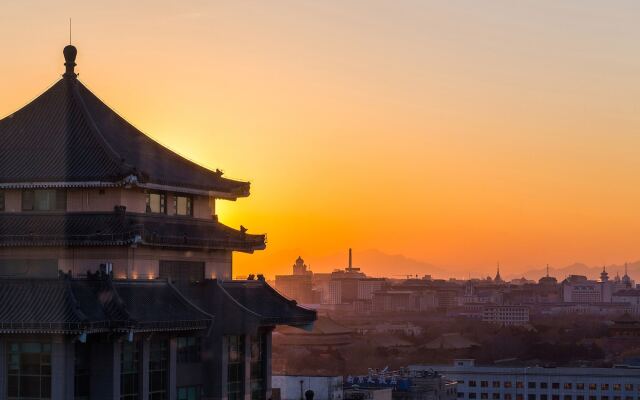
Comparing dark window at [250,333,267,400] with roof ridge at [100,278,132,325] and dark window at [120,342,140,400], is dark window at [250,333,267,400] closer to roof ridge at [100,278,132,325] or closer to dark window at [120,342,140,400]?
dark window at [120,342,140,400]

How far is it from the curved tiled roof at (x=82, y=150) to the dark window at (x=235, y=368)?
612 centimetres

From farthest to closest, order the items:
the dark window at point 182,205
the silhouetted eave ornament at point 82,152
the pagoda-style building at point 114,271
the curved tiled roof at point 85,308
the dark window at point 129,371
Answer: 1. the dark window at point 182,205
2. the silhouetted eave ornament at point 82,152
3. the dark window at point 129,371
4. the pagoda-style building at point 114,271
5. the curved tiled roof at point 85,308

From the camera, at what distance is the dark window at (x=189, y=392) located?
155ft

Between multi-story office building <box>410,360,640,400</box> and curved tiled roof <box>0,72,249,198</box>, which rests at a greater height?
curved tiled roof <box>0,72,249,198</box>

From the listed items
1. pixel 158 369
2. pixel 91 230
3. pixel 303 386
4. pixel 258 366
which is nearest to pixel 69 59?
pixel 91 230

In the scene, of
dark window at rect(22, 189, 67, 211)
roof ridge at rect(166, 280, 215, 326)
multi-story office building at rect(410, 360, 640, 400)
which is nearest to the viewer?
dark window at rect(22, 189, 67, 211)

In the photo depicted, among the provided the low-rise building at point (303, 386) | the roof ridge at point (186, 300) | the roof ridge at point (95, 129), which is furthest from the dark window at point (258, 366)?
the low-rise building at point (303, 386)

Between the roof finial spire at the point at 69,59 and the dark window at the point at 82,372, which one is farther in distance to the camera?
the roof finial spire at the point at 69,59

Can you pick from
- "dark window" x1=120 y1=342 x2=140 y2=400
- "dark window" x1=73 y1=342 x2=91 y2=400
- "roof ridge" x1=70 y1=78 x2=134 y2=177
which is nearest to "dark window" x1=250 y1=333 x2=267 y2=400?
"dark window" x1=120 y1=342 x2=140 y2=400

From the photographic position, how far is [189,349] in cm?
4762

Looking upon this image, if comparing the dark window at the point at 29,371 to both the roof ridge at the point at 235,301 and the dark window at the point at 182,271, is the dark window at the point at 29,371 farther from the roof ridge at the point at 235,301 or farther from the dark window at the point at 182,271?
the roof ridge at the point at 235,301

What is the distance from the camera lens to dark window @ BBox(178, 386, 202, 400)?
47.1 meters

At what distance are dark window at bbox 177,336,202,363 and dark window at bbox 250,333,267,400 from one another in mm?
3158

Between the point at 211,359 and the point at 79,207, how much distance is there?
7.56 m
